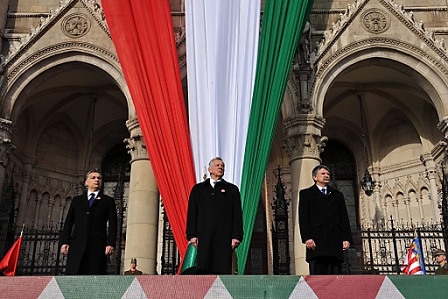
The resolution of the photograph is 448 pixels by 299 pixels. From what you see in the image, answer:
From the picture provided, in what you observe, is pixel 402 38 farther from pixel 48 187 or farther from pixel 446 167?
pixel 48 187

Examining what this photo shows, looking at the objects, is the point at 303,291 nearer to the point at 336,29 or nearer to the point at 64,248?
the point at 64,248

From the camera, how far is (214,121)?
1004 centimetres

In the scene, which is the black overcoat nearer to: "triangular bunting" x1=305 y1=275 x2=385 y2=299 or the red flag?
"triangular bunting" x1=305 y1=275 x2=385 y2=299

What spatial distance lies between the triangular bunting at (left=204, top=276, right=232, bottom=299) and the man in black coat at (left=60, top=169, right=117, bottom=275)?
2.28 meters

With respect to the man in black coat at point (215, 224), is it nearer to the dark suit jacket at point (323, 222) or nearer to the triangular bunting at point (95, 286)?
the dark suit jacket at point (323, 222)

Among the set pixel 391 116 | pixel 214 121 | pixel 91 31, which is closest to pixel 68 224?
pixel 214 121

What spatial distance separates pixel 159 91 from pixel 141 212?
3.07m

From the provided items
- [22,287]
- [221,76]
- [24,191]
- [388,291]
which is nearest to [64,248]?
[22,287]

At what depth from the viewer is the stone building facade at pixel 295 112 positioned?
12938 millimetres

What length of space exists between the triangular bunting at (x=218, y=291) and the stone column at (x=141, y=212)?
7574mm

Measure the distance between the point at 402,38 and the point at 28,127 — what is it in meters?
11.7

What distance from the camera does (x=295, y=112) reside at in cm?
1305

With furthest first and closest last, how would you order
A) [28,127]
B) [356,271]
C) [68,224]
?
[28,127] → [356,271] → [68,224]

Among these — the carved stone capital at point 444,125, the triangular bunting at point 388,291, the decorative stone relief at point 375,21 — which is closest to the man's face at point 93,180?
the triangular bunting at point 388,291
